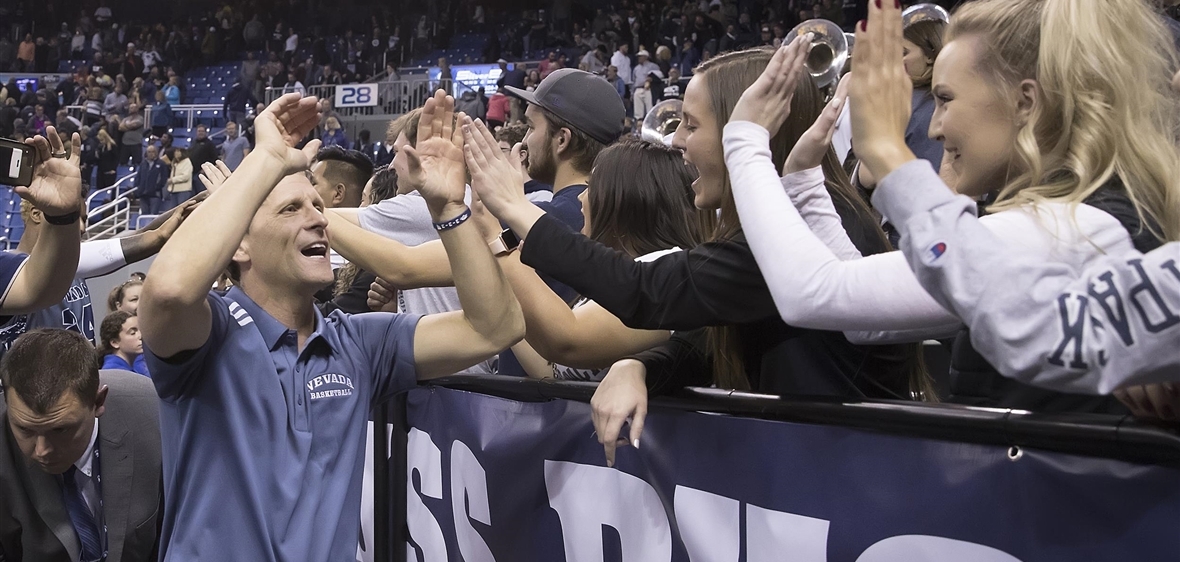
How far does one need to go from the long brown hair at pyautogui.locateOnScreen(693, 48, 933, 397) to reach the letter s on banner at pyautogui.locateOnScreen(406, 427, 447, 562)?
40.1 inches

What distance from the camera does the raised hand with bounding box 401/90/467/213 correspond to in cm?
227

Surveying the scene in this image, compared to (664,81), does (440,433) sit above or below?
above

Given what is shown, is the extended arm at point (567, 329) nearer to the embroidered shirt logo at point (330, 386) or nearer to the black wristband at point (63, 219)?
the embroidered shirt logo at point (330, 386)

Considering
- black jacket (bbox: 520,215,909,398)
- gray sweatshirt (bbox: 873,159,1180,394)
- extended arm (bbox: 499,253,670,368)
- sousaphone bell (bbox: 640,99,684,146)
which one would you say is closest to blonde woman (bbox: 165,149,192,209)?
sousaphone bell (bbox: 640,99,684,146)

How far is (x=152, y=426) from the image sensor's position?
3236 mm

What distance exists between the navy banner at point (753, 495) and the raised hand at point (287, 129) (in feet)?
2.45

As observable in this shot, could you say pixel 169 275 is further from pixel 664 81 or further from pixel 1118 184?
pixel 664 81

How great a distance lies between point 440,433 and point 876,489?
142cm

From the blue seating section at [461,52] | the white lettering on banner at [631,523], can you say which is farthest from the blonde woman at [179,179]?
the white lettering on banner at [631,523]

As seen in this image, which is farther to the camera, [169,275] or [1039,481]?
[169,275]

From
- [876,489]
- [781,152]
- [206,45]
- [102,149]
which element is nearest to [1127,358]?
[876,489]

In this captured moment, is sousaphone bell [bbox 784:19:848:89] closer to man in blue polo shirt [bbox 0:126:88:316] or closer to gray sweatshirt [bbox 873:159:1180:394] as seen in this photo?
gray sweatshirt [bbox 873:159:1180:394]

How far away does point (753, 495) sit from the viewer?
191 cm

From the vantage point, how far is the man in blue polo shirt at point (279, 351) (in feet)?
6.63
